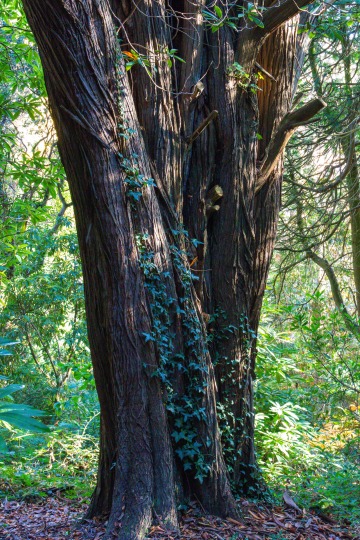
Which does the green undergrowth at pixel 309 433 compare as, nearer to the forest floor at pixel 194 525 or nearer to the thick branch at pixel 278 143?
the forest floor at pixel 194 525

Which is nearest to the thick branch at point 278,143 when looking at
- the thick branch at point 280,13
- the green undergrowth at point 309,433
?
the thick branch at point 280,13

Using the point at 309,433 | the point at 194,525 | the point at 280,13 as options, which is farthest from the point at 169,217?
the point at 309,433

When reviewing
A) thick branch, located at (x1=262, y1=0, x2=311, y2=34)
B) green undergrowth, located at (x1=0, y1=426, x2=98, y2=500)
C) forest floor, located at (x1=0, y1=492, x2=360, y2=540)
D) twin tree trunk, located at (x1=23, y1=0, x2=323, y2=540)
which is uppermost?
thick branch, located at (x1=262, y1=0, x2=311, y2=34)

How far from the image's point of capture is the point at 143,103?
163 inches

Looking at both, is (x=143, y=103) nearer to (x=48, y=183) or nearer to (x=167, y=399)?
(x=48, y=183)

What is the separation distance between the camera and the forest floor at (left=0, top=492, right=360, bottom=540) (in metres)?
3.66

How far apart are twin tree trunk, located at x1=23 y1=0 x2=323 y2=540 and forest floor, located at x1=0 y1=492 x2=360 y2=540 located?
153 mm

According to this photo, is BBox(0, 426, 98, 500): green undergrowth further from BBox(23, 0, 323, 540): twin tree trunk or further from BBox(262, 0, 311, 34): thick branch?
BBox(262, 0, 311, 34): thick branch

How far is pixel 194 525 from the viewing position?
3762mm

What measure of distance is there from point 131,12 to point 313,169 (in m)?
5.95

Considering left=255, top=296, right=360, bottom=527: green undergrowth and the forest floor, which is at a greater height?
left=255, top=296, right=360, bottom=527: green undergrowth

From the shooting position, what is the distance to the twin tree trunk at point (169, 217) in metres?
3.49

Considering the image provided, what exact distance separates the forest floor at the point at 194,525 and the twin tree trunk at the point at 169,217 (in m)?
0.15

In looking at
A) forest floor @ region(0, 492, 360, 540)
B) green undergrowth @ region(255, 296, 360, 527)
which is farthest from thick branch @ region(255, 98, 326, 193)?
forest floor @ region(0, 492, 360, 540)
